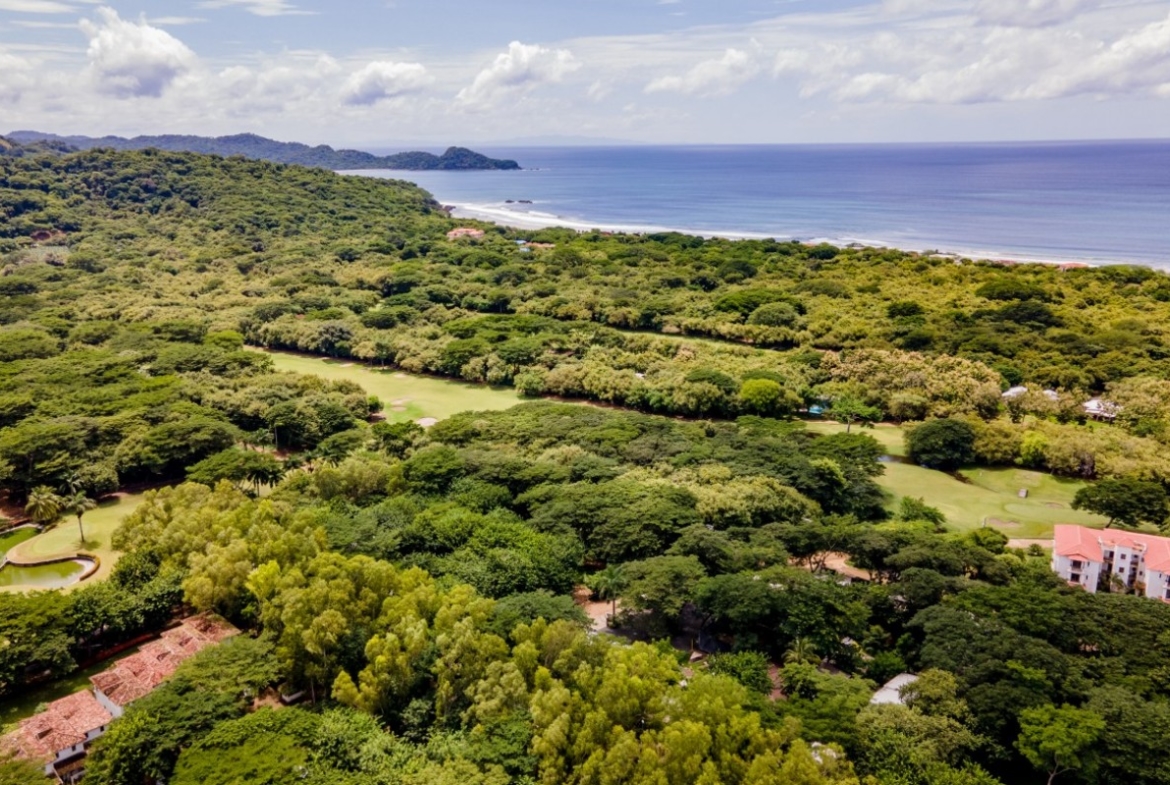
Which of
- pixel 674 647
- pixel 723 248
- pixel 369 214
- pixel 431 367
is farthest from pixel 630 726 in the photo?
pixel 369 214

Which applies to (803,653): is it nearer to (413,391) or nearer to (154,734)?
(154,734)

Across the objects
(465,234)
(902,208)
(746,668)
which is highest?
(902,208)

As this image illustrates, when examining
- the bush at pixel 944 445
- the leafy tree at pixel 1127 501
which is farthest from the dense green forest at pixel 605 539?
the leafy tree at pixel 1127 501

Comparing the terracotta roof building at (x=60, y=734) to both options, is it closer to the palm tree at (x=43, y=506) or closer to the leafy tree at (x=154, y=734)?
the leafy tree at (x=154, y=734)

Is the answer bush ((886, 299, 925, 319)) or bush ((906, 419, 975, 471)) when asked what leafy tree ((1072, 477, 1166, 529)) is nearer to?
bush ((906, 419, 975, 471))

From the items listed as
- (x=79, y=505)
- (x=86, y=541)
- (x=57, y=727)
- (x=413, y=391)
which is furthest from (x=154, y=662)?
(x=413, y=391)
